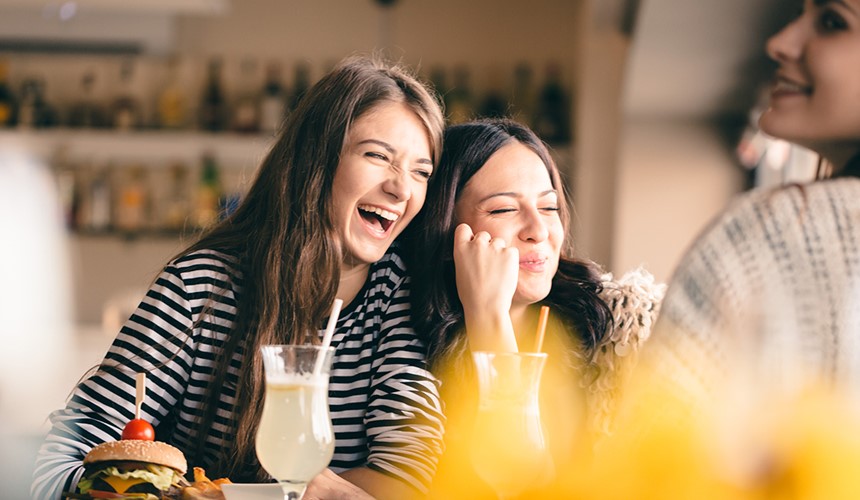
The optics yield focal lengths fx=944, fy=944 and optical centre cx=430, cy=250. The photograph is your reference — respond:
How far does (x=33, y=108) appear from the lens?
4.77 meters

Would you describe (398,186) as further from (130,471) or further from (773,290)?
(773,290)

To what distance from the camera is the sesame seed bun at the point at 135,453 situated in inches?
47.6

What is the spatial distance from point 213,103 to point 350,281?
10.9 ft

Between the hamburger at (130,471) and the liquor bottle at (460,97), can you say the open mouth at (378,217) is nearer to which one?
the hamburger at (130,471)

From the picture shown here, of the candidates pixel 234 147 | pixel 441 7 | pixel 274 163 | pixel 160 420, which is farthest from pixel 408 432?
pixel 441 7

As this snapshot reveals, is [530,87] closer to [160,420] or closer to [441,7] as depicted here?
[441,7]

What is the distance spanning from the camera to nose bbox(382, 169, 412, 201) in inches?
66.0

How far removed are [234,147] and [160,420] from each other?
312cm

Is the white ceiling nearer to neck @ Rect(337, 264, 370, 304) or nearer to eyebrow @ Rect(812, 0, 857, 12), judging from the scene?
neck @ Rect(337, 264, 370, 304)

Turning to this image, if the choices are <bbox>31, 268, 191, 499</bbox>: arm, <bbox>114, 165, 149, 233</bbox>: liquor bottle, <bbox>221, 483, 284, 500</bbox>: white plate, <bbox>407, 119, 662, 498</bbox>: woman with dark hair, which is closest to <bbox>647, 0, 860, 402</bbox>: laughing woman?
<bbox>221, 483, 284, 500</bbox>: white plate

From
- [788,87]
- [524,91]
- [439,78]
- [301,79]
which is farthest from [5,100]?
[788,87]

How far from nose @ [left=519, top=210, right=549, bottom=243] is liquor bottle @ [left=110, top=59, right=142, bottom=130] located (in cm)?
345

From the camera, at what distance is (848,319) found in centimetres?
67

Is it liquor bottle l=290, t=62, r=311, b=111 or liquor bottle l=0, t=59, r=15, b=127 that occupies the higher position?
liquor bottle l=290, t=62, r=311, b=111
